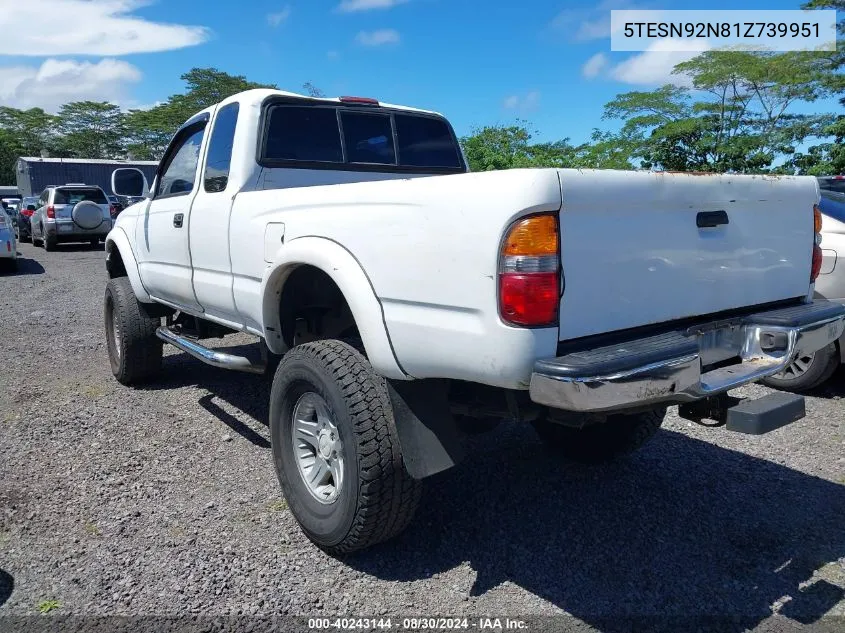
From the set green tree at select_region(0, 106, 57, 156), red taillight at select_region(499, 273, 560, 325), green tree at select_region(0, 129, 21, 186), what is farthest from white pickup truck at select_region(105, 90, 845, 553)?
green tree at select_region(0, 106, 57, 156)

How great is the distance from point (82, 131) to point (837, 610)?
2490 inches

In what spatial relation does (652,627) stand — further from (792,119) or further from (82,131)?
(82,131)

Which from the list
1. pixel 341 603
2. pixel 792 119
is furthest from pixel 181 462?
pixel 792 119

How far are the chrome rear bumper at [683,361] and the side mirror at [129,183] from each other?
4.14 metres

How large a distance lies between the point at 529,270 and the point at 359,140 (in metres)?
2.47

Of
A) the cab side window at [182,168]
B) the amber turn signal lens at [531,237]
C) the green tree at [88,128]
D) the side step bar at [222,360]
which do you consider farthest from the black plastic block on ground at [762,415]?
the green tree at [88,128]

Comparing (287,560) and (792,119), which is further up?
(792,119)

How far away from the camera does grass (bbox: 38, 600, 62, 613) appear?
2600 mm

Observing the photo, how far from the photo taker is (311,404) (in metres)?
3.04

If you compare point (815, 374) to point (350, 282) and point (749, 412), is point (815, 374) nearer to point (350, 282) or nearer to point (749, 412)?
point (749, 412)

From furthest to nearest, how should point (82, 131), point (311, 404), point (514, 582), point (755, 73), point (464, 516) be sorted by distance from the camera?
point (82, 131) < point (755, 73) < point (464, 516) < point (311, 404) < point (514, 582)

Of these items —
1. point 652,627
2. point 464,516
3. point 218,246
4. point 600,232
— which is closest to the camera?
point 600,232

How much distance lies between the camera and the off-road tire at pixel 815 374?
16.0 ft

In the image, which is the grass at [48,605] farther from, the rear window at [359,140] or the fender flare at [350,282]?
the rear window at [359,140]
